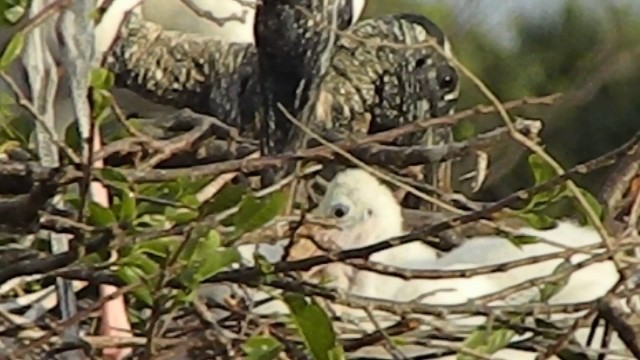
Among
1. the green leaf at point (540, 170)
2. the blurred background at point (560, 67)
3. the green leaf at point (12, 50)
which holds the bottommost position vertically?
the blurred background at point (560, 67)

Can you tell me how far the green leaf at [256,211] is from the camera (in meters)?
0.75

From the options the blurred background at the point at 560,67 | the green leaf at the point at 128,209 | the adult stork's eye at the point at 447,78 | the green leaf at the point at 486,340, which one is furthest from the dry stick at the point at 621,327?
the blurred background at the point at 560,67

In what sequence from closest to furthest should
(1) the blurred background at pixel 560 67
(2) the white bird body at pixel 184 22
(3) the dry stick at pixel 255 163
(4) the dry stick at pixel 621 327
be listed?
(4) the dry stick at pixel 621 327 < (3) the dry stick at pixel 255 163 < (2) the white bird body at pixel 184 22 < (1) the blurred background at pixel 560 67

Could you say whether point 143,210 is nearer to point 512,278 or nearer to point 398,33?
point 512,278

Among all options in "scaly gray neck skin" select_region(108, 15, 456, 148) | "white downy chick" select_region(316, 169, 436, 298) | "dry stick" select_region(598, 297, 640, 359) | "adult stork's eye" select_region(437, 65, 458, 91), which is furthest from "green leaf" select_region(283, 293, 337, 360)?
"adult stork's eye" select_region(437, 65, 458, 91)

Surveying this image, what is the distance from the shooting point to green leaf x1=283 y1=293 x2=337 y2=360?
73 cm

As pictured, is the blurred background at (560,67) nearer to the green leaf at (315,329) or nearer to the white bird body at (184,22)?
the white bird body at (184,22)

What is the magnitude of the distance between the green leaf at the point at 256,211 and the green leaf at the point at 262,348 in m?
0.05

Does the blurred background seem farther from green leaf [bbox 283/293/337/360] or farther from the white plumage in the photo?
green leaf [bbox 283/293/337/360]

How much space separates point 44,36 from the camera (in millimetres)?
841

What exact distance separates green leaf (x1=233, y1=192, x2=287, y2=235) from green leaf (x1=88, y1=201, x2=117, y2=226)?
58 millimetres

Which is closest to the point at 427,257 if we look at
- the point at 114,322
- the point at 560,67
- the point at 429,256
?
the point at 429,256

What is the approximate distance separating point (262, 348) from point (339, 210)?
71cm

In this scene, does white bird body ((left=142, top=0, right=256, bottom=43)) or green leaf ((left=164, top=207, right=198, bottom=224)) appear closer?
green leaf ((left=164, top=207, right=198, bottom=224))
